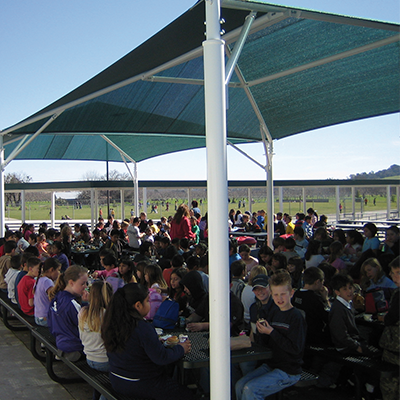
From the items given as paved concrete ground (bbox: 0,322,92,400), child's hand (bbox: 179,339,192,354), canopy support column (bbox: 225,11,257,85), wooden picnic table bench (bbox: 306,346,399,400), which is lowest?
paved concrete ground (bbox: 0,322,92,400)

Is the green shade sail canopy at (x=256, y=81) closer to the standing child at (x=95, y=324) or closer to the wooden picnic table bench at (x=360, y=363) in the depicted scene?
the standing child at (x=95, y=324)

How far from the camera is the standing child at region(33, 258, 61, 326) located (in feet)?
16.4

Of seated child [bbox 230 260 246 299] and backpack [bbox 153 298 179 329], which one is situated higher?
seated child [bbox 230 260 246 299]

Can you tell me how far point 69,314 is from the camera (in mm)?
4129

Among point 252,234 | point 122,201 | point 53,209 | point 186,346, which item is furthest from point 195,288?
point 53,209

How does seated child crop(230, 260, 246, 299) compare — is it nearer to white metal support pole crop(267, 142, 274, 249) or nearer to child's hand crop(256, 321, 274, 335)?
child's hand crop(256, 321, 274, 335)

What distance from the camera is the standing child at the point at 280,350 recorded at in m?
3.33

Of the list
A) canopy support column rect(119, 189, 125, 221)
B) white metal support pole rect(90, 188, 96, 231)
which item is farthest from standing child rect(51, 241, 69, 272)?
canopy support column rect(119, 189, 125, 221)

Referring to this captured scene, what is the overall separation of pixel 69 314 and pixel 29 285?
5.52 ft

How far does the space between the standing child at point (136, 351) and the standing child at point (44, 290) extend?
1999mm

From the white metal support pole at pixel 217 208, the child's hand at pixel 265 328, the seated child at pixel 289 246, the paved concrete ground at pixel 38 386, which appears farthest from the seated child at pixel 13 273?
the white metal support pole at pixel 217 208

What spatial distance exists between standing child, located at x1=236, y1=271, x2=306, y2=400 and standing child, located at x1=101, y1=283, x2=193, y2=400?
1.62ft

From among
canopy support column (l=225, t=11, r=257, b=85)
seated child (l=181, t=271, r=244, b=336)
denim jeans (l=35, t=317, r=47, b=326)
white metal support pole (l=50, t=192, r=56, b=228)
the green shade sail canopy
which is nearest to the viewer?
canopy support column (l=225, t=11, r=257, b=85)

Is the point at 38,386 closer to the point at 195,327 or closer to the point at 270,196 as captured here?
the point at 195,327
